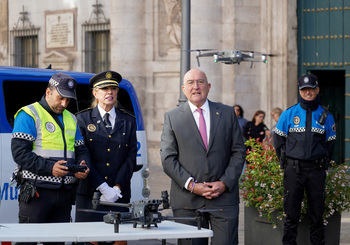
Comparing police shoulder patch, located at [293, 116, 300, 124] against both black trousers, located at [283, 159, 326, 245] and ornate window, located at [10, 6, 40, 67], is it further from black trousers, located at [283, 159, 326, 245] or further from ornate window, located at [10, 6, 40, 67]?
ornate window, located at [10, 6, 40, 67]

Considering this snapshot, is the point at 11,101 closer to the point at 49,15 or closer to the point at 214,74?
the point at 214,74

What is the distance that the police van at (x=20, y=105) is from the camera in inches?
367

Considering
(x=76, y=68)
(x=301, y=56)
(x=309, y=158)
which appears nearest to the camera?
(x=309, y=158)

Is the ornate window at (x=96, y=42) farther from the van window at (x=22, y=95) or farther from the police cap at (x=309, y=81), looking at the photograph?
the police cap at (x=309, y=81)

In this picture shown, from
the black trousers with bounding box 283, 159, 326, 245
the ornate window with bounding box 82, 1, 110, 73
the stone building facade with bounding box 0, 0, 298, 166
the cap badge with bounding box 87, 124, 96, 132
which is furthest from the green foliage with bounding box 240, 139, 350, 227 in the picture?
the ornate window with bounding box 82, 1, 110, 73

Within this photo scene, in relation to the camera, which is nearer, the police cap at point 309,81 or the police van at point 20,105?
the police cap at point 309,81

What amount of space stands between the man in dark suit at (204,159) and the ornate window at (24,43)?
69.3 feet

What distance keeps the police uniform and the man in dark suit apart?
2.20ft

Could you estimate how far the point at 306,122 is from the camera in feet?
30.2

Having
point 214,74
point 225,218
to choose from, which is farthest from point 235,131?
point 214,74

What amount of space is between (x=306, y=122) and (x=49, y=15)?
1959 centimetres

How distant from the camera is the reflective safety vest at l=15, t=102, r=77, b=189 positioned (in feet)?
24.1

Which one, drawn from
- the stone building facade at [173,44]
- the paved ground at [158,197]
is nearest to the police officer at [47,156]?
the paved ground at [158,197]

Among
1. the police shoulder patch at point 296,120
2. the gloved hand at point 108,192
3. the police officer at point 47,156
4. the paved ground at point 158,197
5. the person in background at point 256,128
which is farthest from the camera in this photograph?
the person in background at point 256,128
